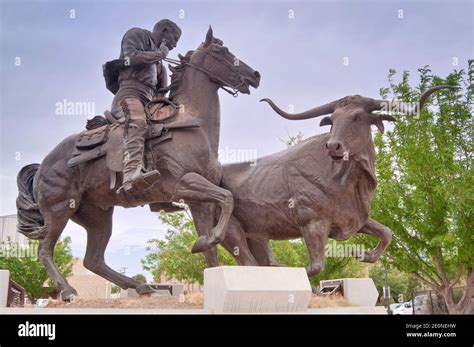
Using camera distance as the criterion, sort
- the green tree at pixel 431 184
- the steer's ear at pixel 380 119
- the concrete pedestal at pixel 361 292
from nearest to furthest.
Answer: the steer's ear at pixel 380 119
the concrete pedestal at pixel 361 292
the green tree at pixel 431 184

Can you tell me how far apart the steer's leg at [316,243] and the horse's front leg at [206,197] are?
3.40 ft

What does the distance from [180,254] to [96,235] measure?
14259 mm

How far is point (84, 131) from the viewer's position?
7457mm

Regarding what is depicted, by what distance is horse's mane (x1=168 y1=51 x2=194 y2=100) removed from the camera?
7.31m

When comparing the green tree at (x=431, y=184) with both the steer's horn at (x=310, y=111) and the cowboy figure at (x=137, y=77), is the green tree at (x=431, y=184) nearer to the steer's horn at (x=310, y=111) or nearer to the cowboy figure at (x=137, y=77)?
the steer's horn at (x=310, y=111)

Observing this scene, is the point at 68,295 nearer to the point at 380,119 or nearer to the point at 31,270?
the point at 380,119

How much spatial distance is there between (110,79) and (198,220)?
8.74ft

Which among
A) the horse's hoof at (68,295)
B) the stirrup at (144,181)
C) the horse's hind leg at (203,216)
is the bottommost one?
the horse's hoof at (68,295)

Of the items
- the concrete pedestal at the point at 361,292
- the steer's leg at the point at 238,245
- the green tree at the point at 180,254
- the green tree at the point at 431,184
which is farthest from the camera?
the green tree at the point at 180,254

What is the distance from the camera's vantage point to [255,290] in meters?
5.27

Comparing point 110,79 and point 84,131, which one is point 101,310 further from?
point 110,79

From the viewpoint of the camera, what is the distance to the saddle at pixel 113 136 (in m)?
6.79

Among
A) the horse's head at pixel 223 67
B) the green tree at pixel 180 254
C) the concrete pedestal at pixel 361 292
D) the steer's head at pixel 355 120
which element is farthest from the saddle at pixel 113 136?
the green tree at pixel 180 254

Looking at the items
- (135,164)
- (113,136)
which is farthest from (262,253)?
(113,136)
